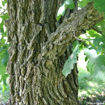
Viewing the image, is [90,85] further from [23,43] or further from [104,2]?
[104,2]

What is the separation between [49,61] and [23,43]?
0.19 metres

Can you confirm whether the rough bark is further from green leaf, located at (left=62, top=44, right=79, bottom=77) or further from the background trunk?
green leaf, located at (left=62, top=44, right=79, bottom=77)

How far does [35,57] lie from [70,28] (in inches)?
11.0

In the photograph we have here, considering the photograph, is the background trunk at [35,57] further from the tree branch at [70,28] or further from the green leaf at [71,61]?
the green leaf at [71,61]

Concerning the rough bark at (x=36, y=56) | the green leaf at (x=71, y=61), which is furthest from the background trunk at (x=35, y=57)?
the green leaf at (x=71, y=61)

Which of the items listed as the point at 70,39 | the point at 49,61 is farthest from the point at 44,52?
the point at 70,39

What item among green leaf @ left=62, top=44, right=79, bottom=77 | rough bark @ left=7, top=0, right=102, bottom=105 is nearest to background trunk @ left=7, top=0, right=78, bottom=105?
rough bark @ left=7, top=0, right=102, bottom=105

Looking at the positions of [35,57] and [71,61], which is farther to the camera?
[35,57]

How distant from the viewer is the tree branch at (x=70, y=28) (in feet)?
2.13

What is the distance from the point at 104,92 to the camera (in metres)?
2.60

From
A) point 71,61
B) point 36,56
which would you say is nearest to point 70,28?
point 71,61

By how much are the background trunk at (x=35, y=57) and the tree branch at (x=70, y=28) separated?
52 millimetres

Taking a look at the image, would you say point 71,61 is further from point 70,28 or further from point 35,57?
point 35,57

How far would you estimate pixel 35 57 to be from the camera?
35.5 inches
